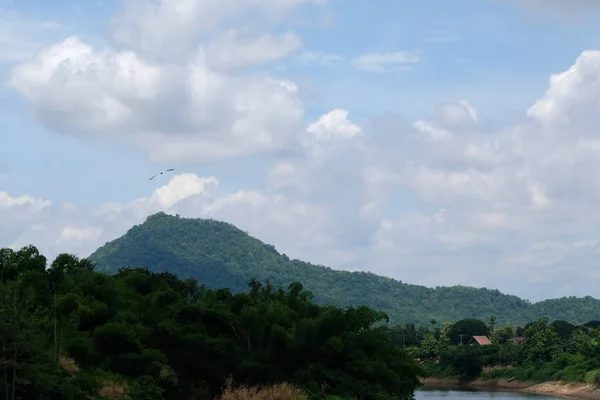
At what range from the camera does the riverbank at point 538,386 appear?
95.9 m

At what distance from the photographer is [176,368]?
162ft

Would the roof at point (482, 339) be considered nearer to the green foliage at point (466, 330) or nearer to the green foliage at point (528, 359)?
the green foliage at point (466, 330)

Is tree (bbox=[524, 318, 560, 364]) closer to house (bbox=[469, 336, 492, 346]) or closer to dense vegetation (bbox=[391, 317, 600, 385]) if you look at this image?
dense vegetation (bbox=[391, 317, 600, 385])

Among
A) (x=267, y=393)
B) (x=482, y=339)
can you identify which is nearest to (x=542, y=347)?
(x=482, y=339)

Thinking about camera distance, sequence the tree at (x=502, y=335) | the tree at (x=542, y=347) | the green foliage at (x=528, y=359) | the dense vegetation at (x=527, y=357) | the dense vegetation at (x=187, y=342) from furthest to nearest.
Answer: the tree at (x=502, y=335) → the tree at (x=542, y=347) → the green foliage at (x=528, y=359) → the dense vegetation at (x=527, y=357) → the dense vegetation at (x=187, y=342)

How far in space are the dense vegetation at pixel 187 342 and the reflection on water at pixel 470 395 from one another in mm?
40214

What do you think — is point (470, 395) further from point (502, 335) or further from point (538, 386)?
point (502, 335)

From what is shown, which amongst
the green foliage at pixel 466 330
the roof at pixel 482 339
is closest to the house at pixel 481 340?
the roof at pixel 482 339

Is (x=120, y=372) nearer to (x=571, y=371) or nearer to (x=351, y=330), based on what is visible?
(x=351, y=330)

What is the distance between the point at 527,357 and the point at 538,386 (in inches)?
463

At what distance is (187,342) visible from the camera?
4925 centimetres

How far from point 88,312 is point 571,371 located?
72601mm

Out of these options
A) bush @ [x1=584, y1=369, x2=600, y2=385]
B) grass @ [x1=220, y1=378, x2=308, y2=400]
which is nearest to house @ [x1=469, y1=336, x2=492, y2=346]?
bush @ [x1=584, y1=369, x2=600, y2=385]

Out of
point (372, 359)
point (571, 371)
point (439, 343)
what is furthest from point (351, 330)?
point (439, 343)
